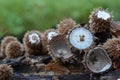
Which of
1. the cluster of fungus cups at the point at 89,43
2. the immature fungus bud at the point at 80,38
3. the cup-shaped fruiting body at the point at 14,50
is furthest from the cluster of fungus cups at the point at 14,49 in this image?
the immature fungus bud at the point at 80,38

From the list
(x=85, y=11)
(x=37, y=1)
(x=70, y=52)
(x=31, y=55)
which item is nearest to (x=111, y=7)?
(x=85, y=11)

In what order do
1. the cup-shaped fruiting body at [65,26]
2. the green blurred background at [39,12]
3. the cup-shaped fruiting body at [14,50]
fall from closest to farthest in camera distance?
1. the cup-shaped fruiting body at [65,26]
2. the cup-shaped fruiting body at [14,50]
3. the green blurred background at [39,12]

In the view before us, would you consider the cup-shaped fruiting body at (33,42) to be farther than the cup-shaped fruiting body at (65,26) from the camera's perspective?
Yes

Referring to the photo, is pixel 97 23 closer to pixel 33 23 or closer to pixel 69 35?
pixel 69 35

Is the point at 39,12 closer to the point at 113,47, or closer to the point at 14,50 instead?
the point at 14,50

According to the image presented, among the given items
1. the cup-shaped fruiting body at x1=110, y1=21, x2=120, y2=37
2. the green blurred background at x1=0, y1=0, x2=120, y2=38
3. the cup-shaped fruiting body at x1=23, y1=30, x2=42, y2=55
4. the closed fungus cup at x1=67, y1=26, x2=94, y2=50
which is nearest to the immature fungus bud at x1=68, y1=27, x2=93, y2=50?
the closed fungus cup at x1=67, y1=26, x2=94, y2=50

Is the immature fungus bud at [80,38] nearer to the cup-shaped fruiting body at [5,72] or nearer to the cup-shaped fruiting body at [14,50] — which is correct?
the cup-shaped fruiting body at [5,72]

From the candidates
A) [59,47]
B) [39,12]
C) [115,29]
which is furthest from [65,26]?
[39,12]

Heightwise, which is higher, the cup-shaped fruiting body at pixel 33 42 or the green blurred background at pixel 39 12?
the green blurred background at pixel 39 12
